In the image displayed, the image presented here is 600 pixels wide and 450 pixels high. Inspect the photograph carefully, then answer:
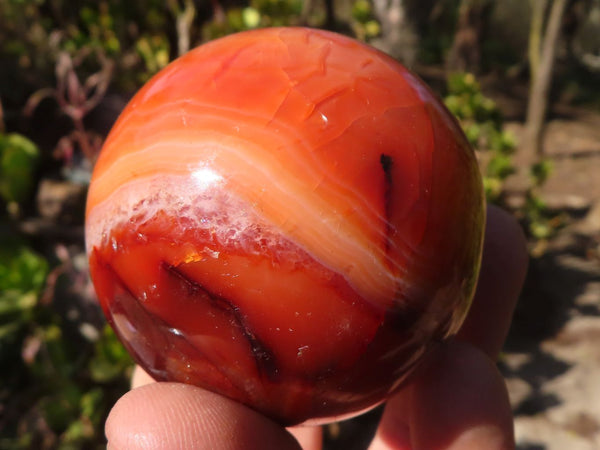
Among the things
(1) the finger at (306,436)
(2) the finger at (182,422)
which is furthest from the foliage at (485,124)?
(2) the finger at (182,422)

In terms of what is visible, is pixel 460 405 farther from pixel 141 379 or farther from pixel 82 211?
pixel 82 211

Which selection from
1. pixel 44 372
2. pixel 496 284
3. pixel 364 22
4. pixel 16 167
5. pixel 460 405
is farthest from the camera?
pixel 364 22

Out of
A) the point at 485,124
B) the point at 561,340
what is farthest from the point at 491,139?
the point at 561,340

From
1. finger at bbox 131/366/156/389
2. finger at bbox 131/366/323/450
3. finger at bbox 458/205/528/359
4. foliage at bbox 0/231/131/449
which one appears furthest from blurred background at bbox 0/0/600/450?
finger at bbox 458/205/528/359

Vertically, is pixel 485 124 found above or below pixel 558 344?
above

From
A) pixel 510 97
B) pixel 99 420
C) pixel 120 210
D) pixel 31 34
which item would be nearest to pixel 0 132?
pixel 31 34

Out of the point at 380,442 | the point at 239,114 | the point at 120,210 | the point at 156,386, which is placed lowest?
the point at 380,442

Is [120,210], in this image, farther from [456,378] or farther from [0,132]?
[0,132]
